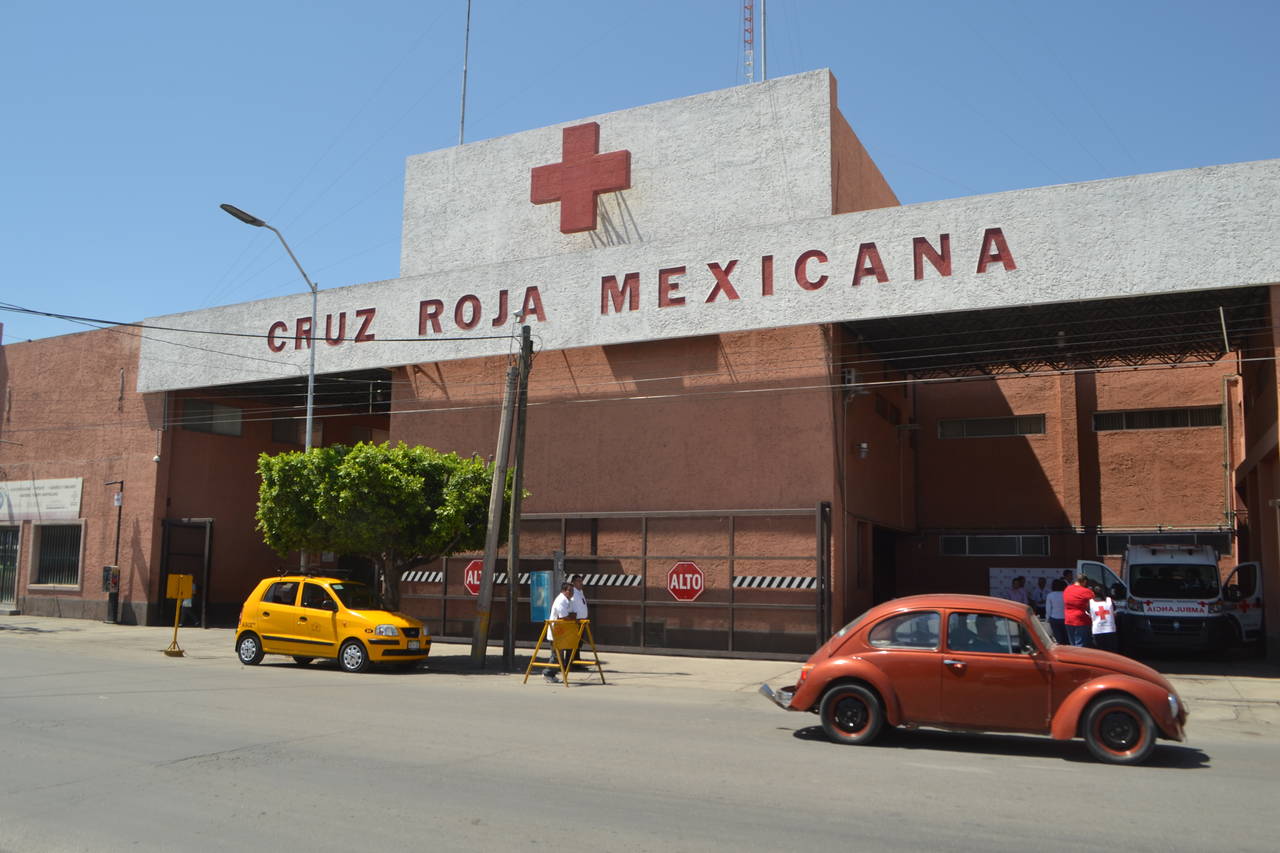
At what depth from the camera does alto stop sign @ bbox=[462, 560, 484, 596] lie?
2373cm

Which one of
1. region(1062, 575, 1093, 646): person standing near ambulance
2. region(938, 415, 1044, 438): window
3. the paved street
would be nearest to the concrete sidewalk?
the paved street

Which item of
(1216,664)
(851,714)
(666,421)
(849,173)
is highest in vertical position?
(849,173)

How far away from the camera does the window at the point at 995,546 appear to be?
30.3 m

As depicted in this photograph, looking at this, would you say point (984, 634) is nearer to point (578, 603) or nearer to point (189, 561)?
point (578, 603)

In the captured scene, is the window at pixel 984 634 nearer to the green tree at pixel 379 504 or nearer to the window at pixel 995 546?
the green tree at pixel 379 504

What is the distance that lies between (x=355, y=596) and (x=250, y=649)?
2273 millimetres

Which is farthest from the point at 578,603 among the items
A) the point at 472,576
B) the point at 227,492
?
the point at 227,492

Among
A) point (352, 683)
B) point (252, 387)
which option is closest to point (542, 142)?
point (252, 387)

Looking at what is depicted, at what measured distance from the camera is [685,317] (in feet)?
70.1

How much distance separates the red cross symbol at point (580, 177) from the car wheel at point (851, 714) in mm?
15745

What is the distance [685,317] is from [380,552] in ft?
25.9

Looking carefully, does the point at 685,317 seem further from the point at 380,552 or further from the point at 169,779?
the point at 169,779

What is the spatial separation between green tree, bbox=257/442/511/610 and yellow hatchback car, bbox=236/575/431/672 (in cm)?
142

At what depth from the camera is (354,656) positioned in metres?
17.3
